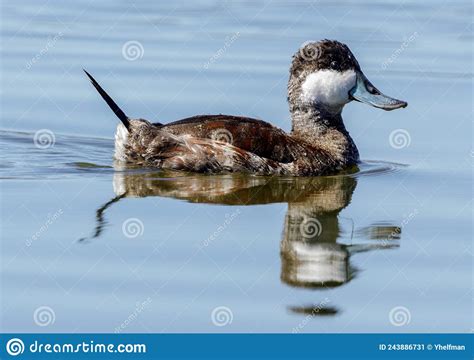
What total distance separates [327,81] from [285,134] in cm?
78

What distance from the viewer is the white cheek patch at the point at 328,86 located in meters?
12.5

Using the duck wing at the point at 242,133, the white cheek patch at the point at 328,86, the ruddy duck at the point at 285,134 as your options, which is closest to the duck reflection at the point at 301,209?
the ruddy duck at the point at 285,134

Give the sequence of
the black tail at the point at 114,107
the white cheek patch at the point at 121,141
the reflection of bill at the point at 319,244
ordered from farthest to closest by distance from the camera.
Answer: the white cheek patch at the point at 121,141 → the black tail at the point at 114,107 → the reflection of bill at the point at 319,244

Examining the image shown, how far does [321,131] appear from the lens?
12688 millimetres

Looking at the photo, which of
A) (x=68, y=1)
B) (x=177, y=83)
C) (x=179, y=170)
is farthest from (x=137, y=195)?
(x=68, y=1)

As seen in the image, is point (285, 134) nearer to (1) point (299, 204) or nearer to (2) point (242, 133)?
(2) point (242, 133)

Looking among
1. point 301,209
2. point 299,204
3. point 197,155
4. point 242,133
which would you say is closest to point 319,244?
point 301,209

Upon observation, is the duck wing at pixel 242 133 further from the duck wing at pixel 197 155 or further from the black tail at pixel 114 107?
the black tail at pixel 114 107

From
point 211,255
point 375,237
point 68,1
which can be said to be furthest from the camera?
point 68,1

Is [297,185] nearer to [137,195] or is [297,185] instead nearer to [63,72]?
[137,195]

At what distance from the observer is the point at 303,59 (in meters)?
12.4

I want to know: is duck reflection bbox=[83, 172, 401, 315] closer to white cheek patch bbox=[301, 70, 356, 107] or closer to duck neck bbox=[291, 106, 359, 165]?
duck neck bbox=[291, 106, 359, 165]

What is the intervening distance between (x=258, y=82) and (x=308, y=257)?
6064 mm

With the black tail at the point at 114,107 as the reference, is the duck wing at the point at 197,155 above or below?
below
